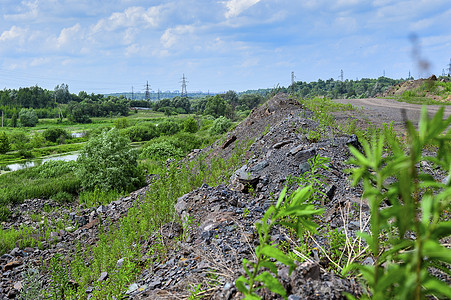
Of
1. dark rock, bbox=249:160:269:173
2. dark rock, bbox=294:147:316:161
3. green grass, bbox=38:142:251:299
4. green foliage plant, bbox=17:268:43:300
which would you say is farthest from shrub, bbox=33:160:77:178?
dark rock, bbox=294:147:316:161

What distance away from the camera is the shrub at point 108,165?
11148mm

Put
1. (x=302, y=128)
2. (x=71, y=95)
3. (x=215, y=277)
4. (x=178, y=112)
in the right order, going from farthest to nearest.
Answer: (x=71, y=95) → (x=178, y=112) → (x=302, y=128) → (x=215, y=277)

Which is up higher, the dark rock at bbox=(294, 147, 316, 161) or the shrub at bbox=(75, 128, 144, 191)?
the dark rock at bbox=(294, 147, 316, 161)

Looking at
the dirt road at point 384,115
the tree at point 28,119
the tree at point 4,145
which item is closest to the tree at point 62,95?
the tree at point 28,119

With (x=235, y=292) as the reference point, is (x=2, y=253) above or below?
below

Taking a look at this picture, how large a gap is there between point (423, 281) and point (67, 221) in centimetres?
969

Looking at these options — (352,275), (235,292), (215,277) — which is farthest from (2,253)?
(352,275)

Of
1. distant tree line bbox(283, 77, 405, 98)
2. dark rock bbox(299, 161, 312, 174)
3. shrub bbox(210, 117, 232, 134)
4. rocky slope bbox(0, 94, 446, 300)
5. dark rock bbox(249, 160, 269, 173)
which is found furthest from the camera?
distant tree line bbox(283, 77, 405, 98)

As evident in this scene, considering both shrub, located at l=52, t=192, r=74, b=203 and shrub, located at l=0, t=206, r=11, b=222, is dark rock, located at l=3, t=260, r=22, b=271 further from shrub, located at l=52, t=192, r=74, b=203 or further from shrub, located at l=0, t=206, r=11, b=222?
shrub, located at l=52, t=192, r=74, b=203

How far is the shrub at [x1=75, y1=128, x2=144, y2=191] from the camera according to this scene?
11.1 meters

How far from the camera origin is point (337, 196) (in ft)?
12.6

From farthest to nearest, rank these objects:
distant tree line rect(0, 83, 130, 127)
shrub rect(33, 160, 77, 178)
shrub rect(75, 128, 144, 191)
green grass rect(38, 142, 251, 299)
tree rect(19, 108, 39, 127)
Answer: distant tree line rect(0, 83, 130, 127) < tree rect(19, 108, 39, 127) < shrub rect(33, 160, 77, 178) < shrub rect(75, 128, 144, 191) < green grass rect(38, 142, 251, 299)

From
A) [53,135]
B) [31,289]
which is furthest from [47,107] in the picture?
[31,289]

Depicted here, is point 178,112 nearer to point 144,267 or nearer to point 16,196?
A: point 16,196
